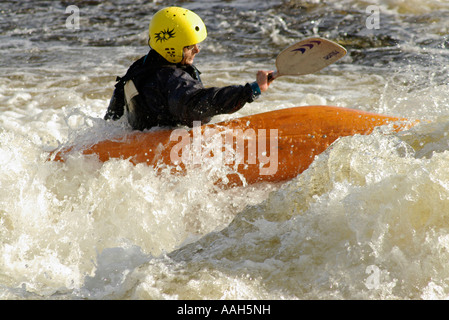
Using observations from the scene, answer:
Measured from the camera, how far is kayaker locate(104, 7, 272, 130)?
3.53 metres

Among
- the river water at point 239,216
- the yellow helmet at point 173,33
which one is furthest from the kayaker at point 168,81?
the river water at point 239,216

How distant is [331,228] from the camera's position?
102 inches

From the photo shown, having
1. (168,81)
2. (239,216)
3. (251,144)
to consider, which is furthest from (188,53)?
(239,216)

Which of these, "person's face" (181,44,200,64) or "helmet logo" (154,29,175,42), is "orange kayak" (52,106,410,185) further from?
"helmet logo" (154,29,175,42)

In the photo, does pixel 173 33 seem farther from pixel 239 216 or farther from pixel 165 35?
pixel 239 216

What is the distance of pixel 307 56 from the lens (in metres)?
3.65

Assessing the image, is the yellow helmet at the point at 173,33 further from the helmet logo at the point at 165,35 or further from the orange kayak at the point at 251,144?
the orange kayak at the point at 251,144

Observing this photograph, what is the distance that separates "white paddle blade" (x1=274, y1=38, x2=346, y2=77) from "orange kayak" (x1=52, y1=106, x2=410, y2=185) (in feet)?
1.17

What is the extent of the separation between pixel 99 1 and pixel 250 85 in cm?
878

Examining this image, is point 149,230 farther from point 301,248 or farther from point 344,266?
point 344,266

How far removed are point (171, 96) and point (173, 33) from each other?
485 mm

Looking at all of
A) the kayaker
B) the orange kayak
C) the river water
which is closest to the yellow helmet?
the kayaker

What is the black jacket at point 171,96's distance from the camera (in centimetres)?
340
